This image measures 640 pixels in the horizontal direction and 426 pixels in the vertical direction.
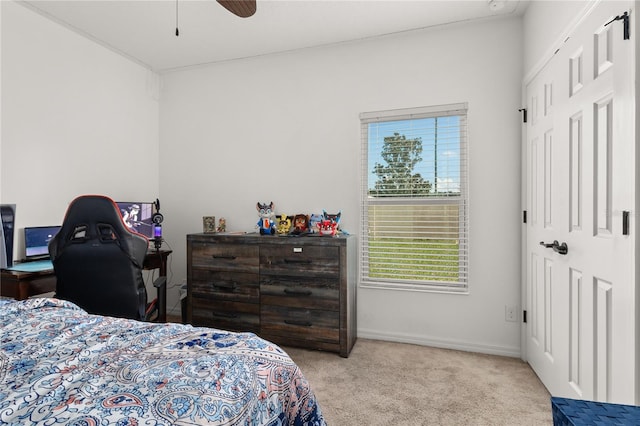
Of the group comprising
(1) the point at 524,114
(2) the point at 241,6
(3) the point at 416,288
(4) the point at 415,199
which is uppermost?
(2) the point at 241,6

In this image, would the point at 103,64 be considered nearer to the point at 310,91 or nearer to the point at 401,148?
the point at 310,91

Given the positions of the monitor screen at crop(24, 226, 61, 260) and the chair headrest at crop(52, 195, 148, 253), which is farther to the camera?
the monitor screen at crop(24, 226, 61, 260)

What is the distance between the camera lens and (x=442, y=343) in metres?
2.85

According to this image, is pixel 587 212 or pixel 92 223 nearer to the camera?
pixel 587 212

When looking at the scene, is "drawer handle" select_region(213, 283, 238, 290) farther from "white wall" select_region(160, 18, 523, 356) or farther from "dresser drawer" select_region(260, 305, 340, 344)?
"white wall" select_region(160, 18, 523, 356)

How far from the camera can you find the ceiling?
8.34ft

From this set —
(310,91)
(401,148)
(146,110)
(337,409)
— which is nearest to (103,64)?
(146,110)

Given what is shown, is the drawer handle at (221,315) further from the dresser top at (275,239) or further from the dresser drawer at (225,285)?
the dresser top at (275,239)

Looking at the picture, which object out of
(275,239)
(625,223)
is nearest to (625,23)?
(625,223)

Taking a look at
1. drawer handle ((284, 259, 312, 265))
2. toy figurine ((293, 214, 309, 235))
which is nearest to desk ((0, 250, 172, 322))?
drawer handle ((284, 259, 312, 265))

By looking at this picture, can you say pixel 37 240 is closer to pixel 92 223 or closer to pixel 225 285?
pixel 92 223

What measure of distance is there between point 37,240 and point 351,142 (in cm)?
271

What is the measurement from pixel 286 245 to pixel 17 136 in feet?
7.22

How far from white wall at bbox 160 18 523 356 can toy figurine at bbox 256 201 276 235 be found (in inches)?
5.6
